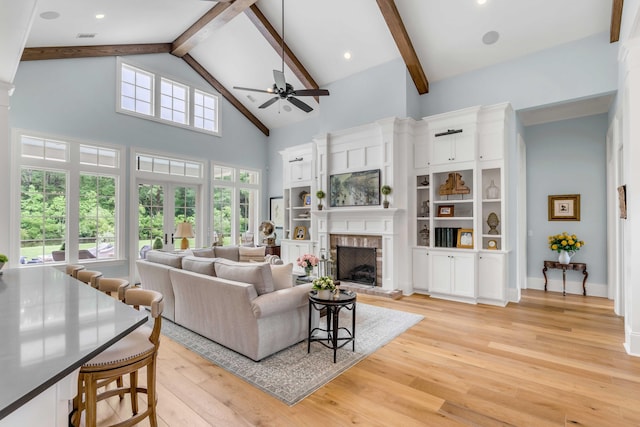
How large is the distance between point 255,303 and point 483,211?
436 cm

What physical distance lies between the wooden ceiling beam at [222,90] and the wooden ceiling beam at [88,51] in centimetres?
57

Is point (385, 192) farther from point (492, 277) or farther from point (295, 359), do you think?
point (295, 359)

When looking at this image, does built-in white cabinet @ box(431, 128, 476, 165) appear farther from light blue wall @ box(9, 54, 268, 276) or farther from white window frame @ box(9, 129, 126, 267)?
white window frame @ box(9, 129, 126, 267)

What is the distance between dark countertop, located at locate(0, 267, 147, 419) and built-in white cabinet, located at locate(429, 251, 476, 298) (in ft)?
15.6

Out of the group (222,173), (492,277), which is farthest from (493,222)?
(222,173)

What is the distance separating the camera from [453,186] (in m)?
5.51

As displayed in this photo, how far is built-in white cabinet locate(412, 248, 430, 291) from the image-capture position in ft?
18.6

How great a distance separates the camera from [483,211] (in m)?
5.50

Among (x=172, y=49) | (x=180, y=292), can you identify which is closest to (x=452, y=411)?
(x=180, y=292)

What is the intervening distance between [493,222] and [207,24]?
6115mm

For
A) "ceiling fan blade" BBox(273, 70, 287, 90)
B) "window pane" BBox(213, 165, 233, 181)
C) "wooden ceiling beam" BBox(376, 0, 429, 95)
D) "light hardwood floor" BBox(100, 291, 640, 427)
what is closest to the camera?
"light hardwood floor" BBox(100, 291, 640, 427)

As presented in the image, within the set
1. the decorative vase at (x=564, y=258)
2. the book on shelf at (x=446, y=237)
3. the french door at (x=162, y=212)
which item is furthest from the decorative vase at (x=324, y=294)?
the decorative vase at (x=564, y=258)

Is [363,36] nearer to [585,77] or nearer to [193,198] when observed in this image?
[585,77]

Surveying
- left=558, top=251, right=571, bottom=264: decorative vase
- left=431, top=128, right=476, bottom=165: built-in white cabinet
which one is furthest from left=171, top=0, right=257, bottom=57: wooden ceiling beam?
left=558, top=251, right=571, bottom=264: decorative vase
